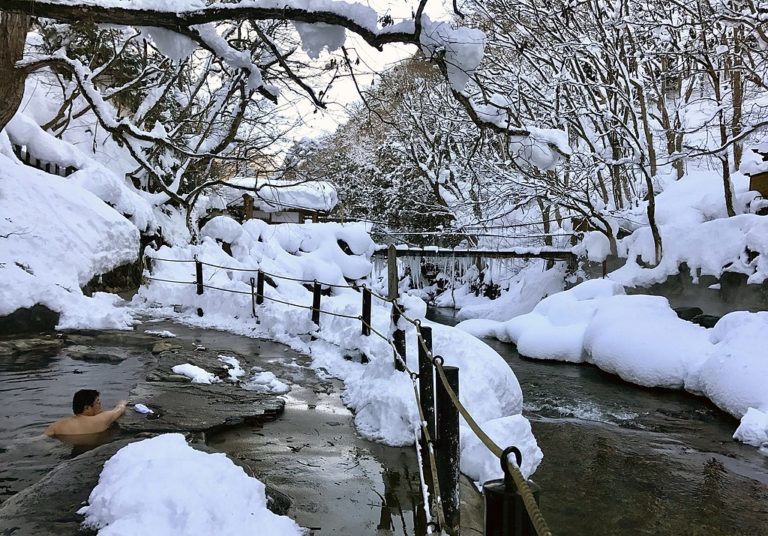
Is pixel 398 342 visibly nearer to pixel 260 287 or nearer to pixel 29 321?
pixel 260 287

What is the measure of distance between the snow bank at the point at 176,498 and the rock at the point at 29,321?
737 cm

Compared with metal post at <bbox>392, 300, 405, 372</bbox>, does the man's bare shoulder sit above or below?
below

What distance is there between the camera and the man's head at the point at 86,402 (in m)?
4.80

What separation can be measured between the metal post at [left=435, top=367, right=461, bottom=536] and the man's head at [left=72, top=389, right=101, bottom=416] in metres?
3.30

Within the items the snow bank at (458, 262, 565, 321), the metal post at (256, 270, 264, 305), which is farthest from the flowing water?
the snow bank at (458, 262, 565, 321)

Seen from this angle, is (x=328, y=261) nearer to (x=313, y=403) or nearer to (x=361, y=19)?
(x=313, y=403)

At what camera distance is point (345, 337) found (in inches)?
364

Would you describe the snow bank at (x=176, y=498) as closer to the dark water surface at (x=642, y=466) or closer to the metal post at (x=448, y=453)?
the metal post at (x=448, y=453)

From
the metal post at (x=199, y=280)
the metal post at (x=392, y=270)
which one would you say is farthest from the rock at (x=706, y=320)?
the metal post at (x=199, y=280)

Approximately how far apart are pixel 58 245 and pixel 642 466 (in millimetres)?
11903

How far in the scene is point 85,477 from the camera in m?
3.46

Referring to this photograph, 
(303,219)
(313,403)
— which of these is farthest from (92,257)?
(303,219)

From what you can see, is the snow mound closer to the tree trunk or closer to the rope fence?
the rope fence

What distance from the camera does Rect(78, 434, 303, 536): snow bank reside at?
2.81 metres
